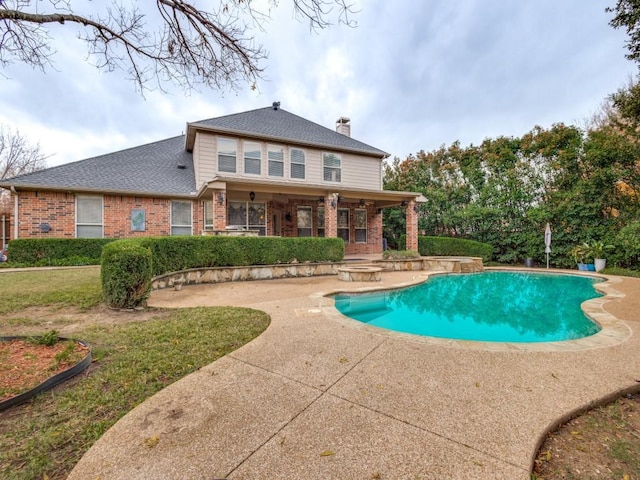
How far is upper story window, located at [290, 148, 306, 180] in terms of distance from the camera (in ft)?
45.6

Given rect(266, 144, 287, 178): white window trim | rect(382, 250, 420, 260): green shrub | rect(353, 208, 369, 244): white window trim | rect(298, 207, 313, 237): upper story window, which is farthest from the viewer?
rect(353, 208, 369, 244): white window trim

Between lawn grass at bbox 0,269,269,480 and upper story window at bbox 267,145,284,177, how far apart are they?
362 inches

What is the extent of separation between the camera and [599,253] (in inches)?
471


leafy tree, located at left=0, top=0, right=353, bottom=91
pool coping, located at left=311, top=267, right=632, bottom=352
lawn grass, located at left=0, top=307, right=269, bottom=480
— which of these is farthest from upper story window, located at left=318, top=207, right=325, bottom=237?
leafy tree, located at left=0, top=0, right=353, bottom=91

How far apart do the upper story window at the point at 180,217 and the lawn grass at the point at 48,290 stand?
4325 millimetres

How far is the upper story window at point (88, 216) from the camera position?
11484 mm

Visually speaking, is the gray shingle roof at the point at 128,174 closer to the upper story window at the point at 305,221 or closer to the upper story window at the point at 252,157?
the upper story window at the point at 252,157

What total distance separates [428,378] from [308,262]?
768 cm

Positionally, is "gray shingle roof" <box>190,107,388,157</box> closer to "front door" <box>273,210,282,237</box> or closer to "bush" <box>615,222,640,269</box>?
"front door" <box>273,210,282,237</box>

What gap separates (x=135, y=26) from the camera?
12.5ft

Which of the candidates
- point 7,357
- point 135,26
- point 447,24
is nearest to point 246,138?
point 447,24

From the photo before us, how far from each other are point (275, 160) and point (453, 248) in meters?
9.90

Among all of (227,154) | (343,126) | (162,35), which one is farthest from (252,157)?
(162,35)

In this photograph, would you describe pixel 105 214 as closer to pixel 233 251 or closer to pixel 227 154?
pixel 227 154
